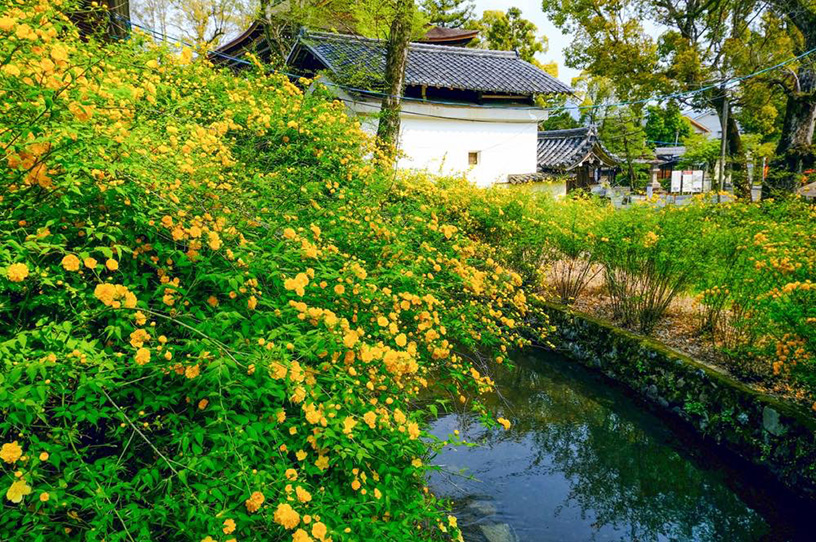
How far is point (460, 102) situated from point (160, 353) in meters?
15.1

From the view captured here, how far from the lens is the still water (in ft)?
13.6

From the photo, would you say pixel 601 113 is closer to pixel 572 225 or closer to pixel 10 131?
pixel 572 225

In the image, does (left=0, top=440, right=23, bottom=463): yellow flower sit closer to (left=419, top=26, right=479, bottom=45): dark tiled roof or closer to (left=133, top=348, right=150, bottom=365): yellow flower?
→ (left=133, top=348, right=150, bottom=365): yellow flower

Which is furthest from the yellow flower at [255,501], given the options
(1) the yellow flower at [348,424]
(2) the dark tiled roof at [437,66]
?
(2) the dark tiled roof at [437,66]

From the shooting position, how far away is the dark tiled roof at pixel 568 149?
1988 centimetres

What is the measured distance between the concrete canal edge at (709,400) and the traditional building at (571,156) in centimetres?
1174

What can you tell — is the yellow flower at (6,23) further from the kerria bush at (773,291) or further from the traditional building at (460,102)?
the traditional building at (460,102)

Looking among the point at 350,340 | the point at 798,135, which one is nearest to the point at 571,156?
the point at 798,135

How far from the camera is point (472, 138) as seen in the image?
15.9 metres

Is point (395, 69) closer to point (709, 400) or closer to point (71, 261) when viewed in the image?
point (709, 400)

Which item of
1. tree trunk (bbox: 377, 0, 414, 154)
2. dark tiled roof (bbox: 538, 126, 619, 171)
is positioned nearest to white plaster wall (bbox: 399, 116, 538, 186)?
dark tiled roof (bbox: 538, 126, 619, 171)

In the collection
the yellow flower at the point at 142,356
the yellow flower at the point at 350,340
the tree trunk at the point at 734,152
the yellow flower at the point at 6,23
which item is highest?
the tree trunk at the point at 734,152

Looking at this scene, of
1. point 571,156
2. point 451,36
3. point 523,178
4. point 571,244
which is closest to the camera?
point 571,244

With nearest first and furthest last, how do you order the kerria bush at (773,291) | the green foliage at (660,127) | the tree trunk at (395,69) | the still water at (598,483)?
1. the kerria bush at (773,291)
2. the still water at (598,483)
3. the tree trunk at (395,69)
4. the green foliage at (660,127)
